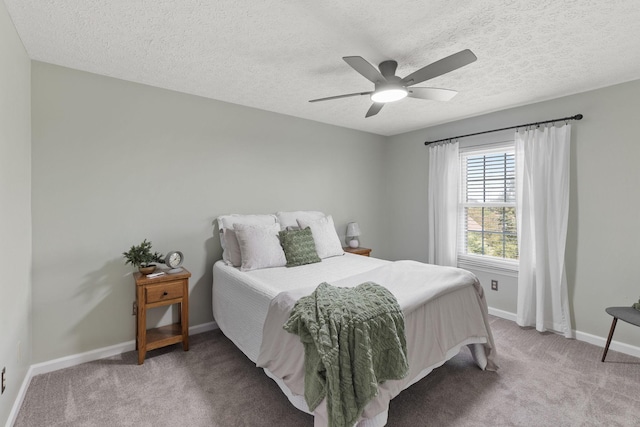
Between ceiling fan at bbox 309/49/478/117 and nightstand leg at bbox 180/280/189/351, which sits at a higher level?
ceiling fan at bbox 309/49/478/117

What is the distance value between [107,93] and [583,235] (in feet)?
15.5

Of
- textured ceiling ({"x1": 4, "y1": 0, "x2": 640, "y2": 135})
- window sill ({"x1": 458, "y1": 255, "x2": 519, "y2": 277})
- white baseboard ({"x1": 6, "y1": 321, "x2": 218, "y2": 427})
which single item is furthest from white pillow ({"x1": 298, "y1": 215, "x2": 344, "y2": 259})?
white baseboard ({"x1": 6, "y1": 321, "x2": 218, "y2": 427})

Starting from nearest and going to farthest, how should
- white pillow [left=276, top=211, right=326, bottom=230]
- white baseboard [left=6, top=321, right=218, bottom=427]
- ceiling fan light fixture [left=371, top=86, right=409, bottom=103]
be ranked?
white baseboard [left=6, top=321, right=218, bottom=427] → ceiling fan light fixture [left=371, top=86, right=409, bottom=103] → white pillow [left=276, top=211, right=326, bottom=230]

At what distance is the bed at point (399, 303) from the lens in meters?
1.67

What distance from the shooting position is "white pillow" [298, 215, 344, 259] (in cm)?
329

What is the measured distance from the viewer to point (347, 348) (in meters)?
1.49

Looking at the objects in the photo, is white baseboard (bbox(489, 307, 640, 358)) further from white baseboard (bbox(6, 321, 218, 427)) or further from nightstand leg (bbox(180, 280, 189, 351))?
white baseboard (bbox(6, 321, 218, 427))

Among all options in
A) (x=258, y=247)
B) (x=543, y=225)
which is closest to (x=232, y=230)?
(x=258, y=247)

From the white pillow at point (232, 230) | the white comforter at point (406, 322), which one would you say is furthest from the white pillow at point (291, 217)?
the white comforter at point (406, 322)

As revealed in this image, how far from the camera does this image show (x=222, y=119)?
3.23m

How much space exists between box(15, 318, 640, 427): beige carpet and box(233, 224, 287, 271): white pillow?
816mm

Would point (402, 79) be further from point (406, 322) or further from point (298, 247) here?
point (298, 247)

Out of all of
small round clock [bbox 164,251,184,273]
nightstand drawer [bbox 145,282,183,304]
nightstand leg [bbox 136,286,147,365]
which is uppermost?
small round clock [bbox 164,251,184,273]

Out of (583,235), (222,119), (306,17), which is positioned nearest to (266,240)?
(222,119)
